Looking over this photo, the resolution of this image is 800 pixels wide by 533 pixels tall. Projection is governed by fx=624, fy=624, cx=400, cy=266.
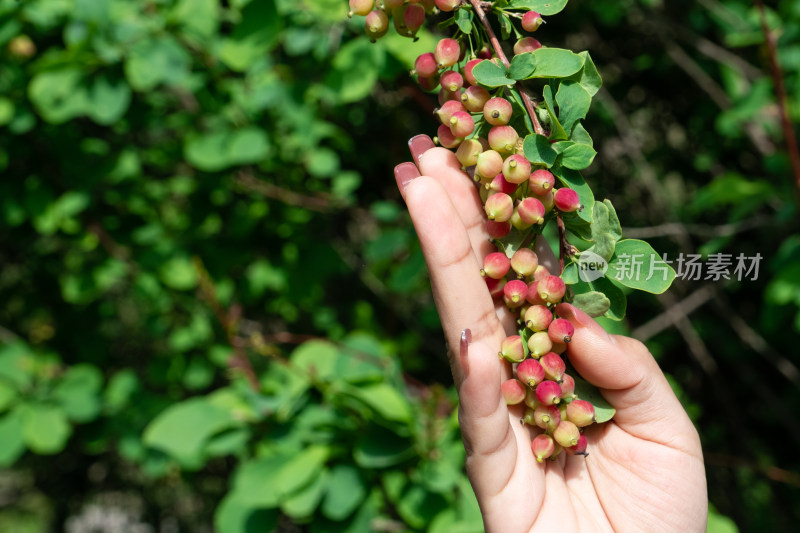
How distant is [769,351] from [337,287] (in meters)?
2.16

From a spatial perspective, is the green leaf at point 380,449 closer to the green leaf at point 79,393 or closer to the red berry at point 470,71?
the red berry at point 470,71

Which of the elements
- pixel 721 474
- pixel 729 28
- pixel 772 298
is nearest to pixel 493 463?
pixel 772 298

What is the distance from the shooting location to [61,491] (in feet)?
14.4

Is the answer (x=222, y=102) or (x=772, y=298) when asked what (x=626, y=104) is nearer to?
(x=772, y=298)

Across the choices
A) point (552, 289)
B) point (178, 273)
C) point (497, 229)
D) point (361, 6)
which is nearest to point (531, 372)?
point (552, 289)

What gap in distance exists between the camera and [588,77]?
95 cm

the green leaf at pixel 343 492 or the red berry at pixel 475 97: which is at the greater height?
the red berry at pixel 475 97

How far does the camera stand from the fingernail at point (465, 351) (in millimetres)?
1016

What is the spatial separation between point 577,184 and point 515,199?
100mm

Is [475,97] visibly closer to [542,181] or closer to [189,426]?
[542,181]

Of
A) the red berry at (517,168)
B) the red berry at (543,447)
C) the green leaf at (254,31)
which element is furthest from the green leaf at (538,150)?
the green leaf at (254,31)

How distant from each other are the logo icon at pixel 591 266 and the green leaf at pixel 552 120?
0.19 m

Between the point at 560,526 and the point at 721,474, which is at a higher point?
the point at 560,526

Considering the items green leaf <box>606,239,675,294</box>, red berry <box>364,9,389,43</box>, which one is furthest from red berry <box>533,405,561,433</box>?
red berry <box>364,9,389,43</box>
